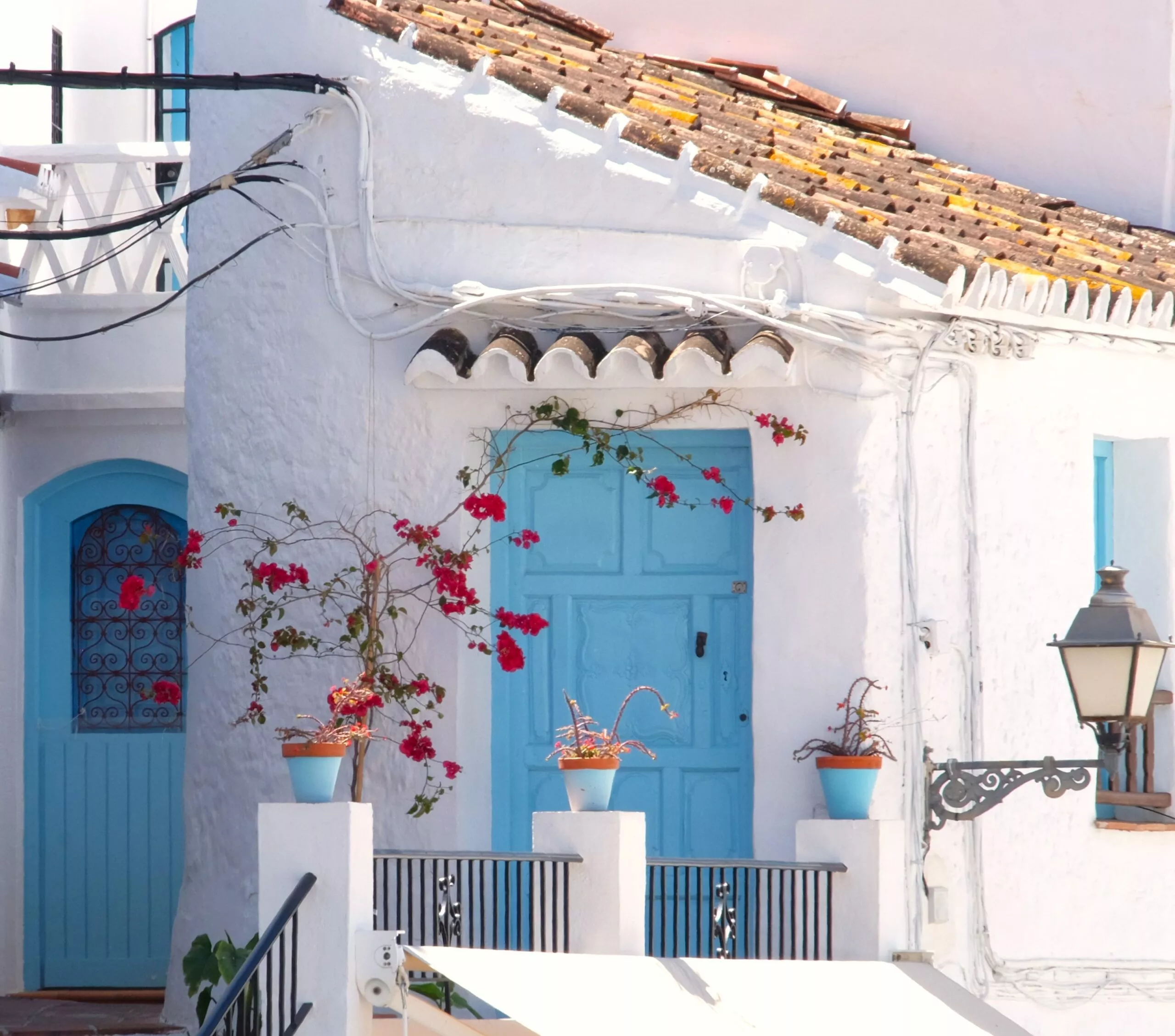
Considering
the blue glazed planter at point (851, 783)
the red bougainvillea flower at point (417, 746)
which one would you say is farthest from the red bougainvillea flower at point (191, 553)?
the blue glazed planter at point (851, 783)

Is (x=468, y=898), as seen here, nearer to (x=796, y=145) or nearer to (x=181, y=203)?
(x=181, y=203)

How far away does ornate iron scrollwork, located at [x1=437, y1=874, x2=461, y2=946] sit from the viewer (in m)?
7.95

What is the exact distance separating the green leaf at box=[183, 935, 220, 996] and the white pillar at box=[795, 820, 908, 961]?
2.71 m

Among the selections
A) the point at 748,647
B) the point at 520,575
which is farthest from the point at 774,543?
the point at 520,575

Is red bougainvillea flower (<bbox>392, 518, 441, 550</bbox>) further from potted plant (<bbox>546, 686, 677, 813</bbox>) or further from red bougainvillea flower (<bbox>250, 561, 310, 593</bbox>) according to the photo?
potted plant (<bbox>546, 686, 677, 813</bbox>)

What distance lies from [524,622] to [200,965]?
2.15m

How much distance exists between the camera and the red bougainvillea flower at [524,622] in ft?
29.1

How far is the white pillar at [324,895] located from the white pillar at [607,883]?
1.09 meters

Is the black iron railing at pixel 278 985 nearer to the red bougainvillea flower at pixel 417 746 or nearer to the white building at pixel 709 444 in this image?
the red bougainvillea flower at pixel 417 746

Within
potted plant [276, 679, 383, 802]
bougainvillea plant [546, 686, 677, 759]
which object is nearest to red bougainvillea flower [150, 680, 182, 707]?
potted plant [276, 679, 383, 802]

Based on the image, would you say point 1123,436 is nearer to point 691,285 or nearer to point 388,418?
point 691,285

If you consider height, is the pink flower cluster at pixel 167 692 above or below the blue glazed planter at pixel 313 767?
above

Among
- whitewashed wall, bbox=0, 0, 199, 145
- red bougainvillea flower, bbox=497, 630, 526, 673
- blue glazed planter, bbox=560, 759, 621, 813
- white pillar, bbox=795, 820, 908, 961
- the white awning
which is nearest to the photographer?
the white awning

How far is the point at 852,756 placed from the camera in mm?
8805
